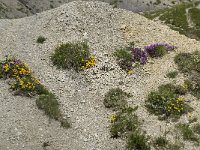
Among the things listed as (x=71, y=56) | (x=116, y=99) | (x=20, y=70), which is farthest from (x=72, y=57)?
(x=116, y=99)

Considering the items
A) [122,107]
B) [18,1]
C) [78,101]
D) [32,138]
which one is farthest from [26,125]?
→ [18,1]

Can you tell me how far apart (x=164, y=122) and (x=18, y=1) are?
96.4 m

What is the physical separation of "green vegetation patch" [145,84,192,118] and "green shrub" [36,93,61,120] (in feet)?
18.7

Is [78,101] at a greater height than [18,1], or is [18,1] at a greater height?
[78,101]

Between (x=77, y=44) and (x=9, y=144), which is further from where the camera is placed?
(x=77, y=44)

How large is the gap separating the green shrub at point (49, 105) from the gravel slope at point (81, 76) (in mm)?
426

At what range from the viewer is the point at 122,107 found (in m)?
28.6

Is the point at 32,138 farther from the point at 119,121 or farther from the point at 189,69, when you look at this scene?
the point at 189,69

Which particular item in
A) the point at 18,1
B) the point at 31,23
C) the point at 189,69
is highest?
the point at 189,69

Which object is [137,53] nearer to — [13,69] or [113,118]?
[113,118]

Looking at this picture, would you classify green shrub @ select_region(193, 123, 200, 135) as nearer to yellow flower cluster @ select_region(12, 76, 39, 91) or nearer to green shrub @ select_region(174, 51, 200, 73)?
green shrub @ select_region(174, 51, 200, 73)

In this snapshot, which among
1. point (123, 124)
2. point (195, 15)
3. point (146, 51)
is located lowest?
point (195, 15)

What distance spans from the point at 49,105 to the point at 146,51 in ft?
29.1

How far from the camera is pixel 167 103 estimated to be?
90.8ft
